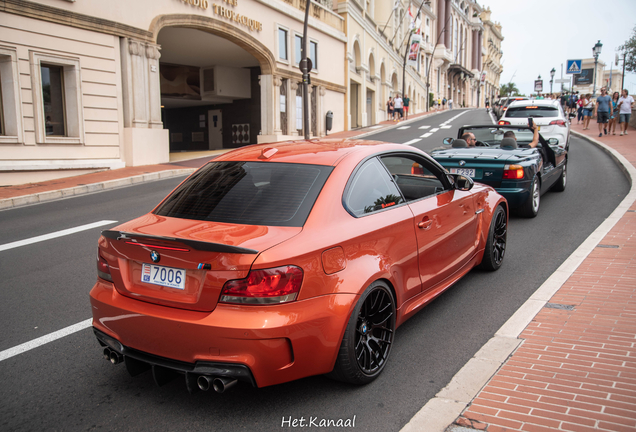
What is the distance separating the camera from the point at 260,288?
8.86 ft

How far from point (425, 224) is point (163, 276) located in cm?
204

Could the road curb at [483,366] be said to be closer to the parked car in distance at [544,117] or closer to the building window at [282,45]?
the parked car in distance at [544,117]

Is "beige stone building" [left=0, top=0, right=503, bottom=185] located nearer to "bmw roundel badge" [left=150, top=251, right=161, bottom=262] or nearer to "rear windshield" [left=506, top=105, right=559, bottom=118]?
"rear windshield" [left=506, top=105, right=559, bottom=118]

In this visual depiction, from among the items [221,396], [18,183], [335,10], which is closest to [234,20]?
[18,183]

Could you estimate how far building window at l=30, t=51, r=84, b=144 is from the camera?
14750 mm

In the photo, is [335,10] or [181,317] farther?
[335,10]

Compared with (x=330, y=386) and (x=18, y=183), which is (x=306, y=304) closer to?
(x=330, y=386)

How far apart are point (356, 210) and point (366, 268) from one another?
43 cm

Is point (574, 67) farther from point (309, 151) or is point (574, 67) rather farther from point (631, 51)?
point (309, 151)

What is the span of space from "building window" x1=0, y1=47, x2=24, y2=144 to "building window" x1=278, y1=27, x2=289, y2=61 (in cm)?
1455

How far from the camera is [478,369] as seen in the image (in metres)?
3.32

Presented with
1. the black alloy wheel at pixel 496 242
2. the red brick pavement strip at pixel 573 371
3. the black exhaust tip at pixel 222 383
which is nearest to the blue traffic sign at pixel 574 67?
the black alloy wheel at pixel 496 242

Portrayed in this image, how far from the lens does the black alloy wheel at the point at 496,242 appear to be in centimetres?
547

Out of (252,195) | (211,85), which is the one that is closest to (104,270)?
(252,195)
